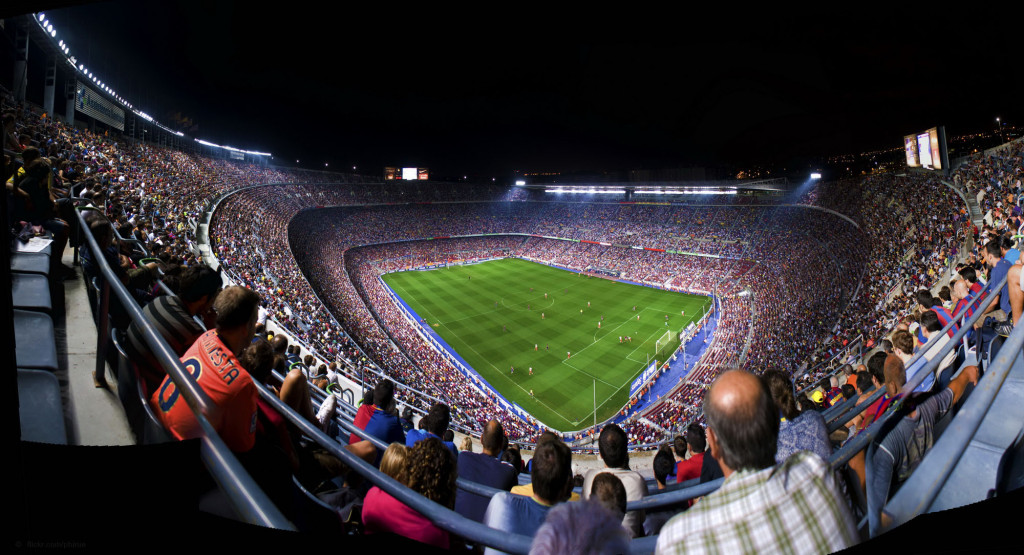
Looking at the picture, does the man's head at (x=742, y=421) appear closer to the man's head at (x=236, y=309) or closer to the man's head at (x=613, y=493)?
the man's head at (x=613, y=493)

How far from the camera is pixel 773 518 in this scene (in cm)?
125

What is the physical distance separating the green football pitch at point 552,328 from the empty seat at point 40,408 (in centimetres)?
1803

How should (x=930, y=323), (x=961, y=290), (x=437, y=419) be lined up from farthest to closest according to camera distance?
(x=961, y=290), (x=930, y=323), (x=437, y=419)

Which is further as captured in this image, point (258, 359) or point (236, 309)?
point (258, 359)

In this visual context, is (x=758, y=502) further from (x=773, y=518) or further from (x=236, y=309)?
(x=236, y=309)

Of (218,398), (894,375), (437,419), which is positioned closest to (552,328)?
(437,419)

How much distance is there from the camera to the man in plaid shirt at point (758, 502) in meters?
1.24

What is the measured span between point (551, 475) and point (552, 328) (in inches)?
1088

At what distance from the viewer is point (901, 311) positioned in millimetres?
13039

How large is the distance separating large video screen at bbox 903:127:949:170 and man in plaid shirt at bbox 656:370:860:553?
31791mm

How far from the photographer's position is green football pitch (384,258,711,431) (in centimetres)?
2106

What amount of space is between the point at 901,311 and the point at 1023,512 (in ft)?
50.5

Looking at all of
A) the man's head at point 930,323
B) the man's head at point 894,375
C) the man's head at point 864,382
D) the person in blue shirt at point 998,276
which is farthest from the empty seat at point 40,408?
the man's head at point 930,323

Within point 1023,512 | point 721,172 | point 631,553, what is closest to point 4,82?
point 631,553
